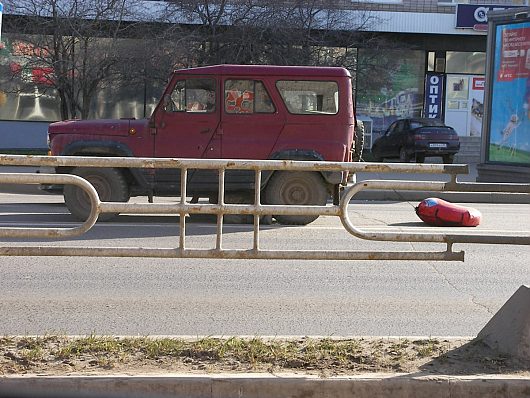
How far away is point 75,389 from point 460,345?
2653mm

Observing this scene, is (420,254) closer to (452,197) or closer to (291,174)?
(291,174)

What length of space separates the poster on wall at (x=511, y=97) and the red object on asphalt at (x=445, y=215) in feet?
25.4

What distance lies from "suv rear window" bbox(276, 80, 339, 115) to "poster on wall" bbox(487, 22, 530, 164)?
336 inches

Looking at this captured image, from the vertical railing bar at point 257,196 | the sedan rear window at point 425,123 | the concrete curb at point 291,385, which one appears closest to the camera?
the concrete curb at point 291,385

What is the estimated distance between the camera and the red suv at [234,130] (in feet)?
A: 40.8

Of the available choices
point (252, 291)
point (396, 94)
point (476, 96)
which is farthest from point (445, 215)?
point (476, 96)

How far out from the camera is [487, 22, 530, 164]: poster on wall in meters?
19.5

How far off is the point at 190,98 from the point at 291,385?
8.27 meters

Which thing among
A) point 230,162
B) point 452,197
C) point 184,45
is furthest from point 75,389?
point 184,45

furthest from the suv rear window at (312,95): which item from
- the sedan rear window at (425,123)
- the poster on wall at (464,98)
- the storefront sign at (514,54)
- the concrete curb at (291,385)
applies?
the poster on wall at (464,98)

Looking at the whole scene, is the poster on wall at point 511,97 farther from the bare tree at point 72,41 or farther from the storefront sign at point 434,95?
the storefront sign at point 434,95

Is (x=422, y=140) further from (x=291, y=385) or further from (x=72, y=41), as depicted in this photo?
(x=291, y=385)

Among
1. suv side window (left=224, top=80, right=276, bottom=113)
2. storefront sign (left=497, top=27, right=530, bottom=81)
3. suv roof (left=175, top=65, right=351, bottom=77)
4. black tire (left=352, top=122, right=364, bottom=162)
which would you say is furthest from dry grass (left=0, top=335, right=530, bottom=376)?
storefront sign (left=497, top=27, right=530, bottom=81)

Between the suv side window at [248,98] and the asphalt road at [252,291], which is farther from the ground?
the suv side window at [248,98]
